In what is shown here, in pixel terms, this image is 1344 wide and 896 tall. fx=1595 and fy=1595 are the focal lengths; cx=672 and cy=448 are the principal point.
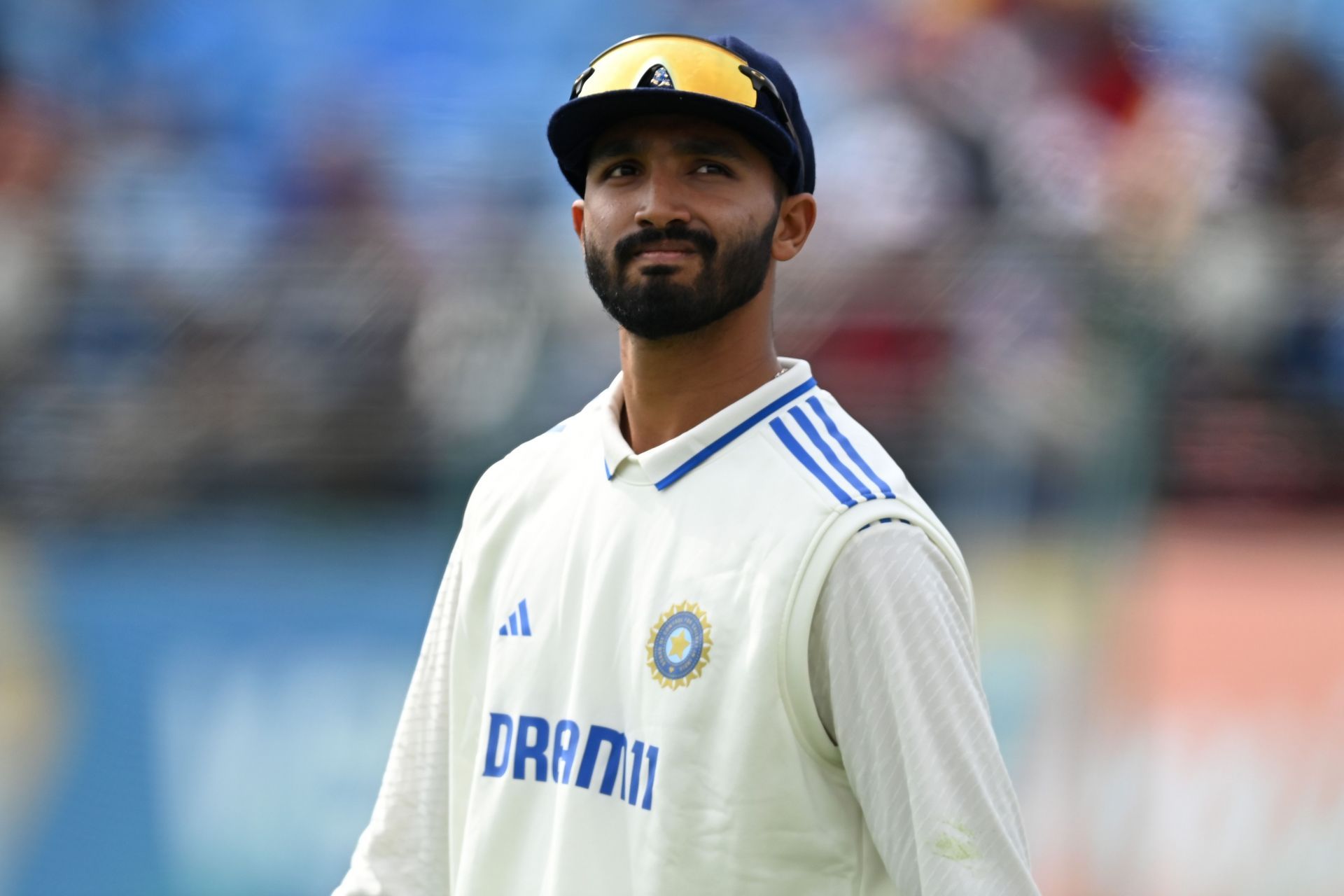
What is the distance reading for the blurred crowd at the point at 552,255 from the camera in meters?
4.23

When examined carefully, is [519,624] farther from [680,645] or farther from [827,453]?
[827,453]

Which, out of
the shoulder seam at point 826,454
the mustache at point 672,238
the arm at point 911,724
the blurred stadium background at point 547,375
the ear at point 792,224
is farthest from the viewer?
the blurred stadium background at point 547,375

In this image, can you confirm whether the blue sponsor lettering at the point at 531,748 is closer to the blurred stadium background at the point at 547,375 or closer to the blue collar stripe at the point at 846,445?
the blue collar stripe at the point at 846,445

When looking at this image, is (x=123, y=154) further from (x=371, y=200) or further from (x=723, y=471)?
(x=723, y=471)

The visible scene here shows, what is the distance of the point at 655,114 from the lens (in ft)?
5.23

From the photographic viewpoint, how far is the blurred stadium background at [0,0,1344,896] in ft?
13.6

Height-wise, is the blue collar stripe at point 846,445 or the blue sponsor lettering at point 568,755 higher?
the blue collar stripe at point 846,445

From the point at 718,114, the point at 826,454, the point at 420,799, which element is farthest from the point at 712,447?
the point at 420,799

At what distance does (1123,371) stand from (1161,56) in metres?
0.89

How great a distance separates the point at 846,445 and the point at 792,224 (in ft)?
0.89

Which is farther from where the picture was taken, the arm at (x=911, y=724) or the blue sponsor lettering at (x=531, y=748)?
the blue sponsor lettering at (x=531, y=748)

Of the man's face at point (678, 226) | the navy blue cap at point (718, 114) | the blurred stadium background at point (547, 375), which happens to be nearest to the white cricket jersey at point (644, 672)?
the man's face at point (678, 226)

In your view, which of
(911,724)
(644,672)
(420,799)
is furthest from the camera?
(420,799)

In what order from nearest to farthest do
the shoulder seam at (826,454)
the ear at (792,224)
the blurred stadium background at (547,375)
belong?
1. the shoulder seam at (826,454)
2. the ear at (792,224)
3. the blurred stadium background at (547,375)
